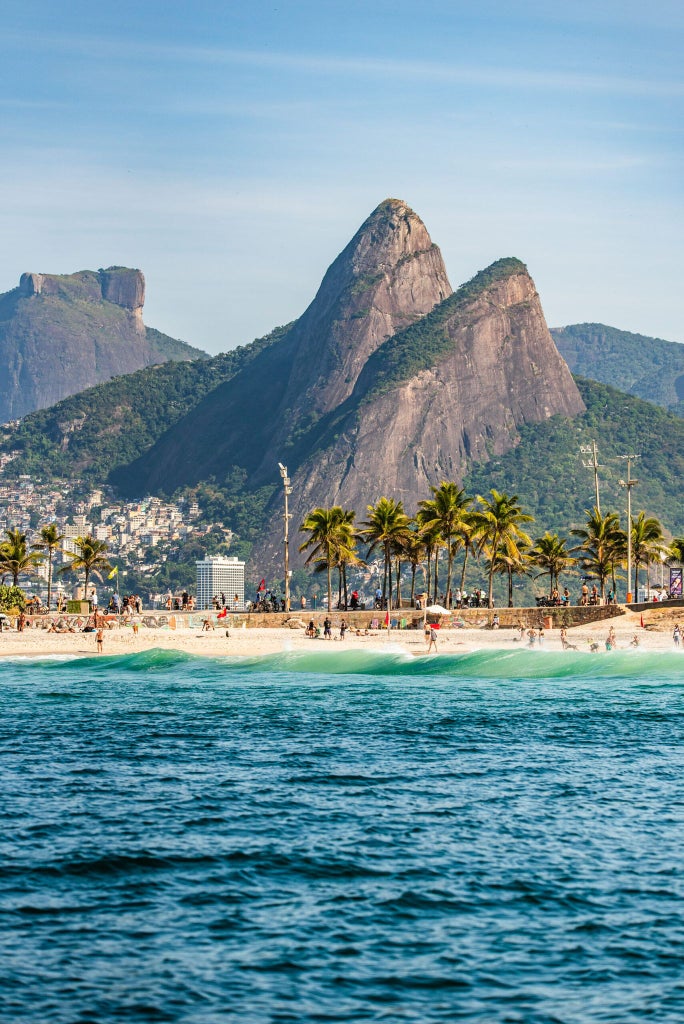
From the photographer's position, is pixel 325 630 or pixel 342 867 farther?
pixel 325 630

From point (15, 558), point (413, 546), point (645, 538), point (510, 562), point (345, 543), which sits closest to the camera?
point (345, 543)

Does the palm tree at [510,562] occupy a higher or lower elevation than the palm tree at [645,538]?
lower

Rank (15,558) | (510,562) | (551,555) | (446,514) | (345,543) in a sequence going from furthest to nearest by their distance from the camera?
(551,555) → (510,562) → (15,558) → (345,543) → (446,514)

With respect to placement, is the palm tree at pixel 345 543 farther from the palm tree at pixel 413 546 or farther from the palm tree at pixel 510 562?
the palm tree at pixel 510 562

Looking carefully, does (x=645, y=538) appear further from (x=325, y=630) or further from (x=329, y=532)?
(x=325, y=630)

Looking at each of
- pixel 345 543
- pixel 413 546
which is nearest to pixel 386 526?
pixel 345 543

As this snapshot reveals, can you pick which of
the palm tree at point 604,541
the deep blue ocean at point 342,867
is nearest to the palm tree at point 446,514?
the palm tree at point 604,541

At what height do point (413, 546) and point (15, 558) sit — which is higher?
point (413, 546)
